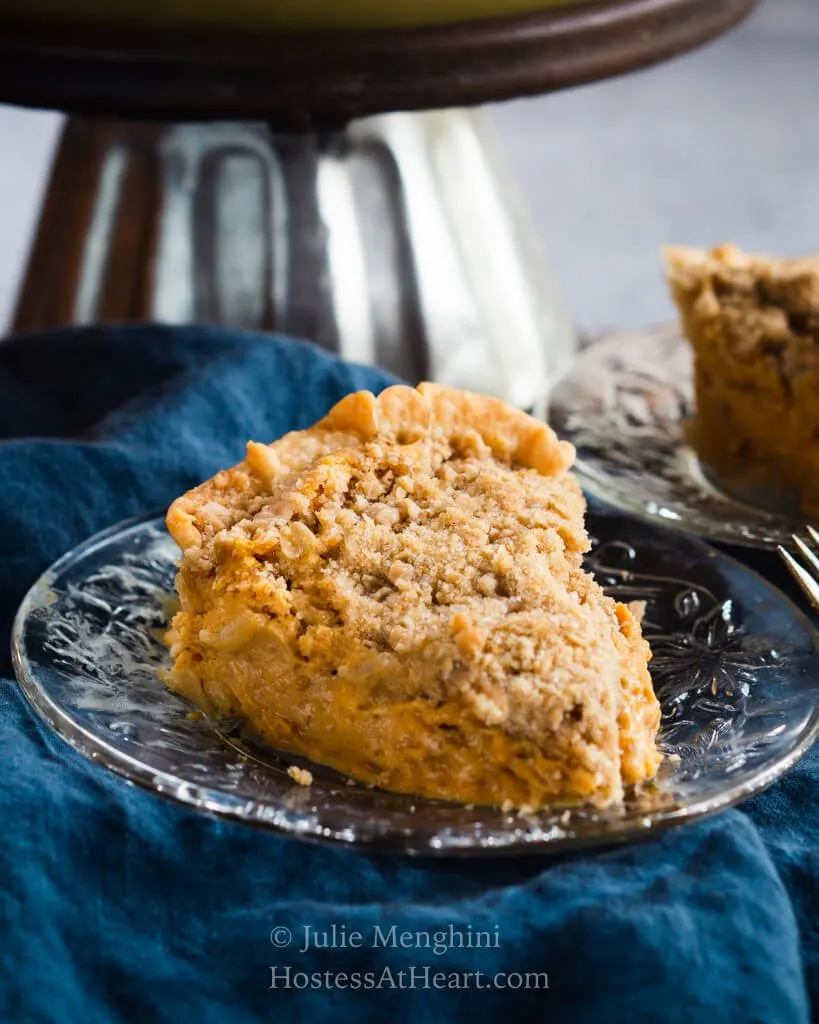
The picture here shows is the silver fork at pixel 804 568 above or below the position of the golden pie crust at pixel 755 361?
below

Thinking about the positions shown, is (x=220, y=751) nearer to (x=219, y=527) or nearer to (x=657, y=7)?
(x=219, y=527)

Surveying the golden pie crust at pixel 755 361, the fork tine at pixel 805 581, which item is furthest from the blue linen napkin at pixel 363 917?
the golden pie crust at pixel 755 361

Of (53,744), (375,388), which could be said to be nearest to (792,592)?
(375,388)

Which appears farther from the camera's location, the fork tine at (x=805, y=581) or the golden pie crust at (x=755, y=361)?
the golden pie crust at (x=755, y=361)

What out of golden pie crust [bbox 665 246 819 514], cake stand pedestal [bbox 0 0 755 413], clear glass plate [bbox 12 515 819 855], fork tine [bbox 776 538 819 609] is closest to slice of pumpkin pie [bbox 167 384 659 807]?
clear glass plate [bbox 12 515 819 855]

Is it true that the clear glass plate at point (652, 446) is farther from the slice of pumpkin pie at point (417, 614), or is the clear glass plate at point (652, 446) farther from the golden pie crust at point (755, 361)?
the slice of pumpkin pie at point (417, 614)
